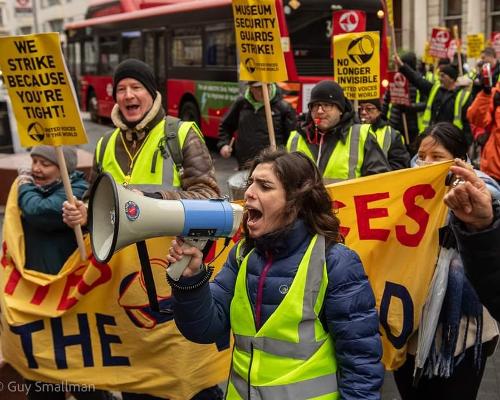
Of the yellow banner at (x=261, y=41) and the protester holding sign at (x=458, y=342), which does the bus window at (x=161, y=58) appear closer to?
the yellow banner at (x=261, y=41)

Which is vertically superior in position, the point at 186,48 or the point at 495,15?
the point at 186,48

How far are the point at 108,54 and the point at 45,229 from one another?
53.8 feet

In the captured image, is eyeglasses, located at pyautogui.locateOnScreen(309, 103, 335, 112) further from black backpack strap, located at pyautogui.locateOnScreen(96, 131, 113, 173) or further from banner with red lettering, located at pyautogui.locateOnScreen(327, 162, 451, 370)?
black backpack strap, located at pyautogui.locateOnScreen(96, 131, 113, 173)

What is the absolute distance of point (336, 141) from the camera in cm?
439

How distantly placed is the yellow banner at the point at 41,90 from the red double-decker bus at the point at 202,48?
21.7ft

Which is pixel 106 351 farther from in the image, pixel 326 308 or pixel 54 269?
pixel 326 308

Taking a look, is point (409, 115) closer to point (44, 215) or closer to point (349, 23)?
point (349, 23)

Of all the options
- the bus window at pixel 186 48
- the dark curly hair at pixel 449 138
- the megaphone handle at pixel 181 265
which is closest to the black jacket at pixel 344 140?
the dark curly hair at pixel 449 138

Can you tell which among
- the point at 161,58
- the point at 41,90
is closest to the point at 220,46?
the point at 161,58

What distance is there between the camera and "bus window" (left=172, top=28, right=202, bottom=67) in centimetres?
1485

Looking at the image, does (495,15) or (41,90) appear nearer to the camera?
(41,90)

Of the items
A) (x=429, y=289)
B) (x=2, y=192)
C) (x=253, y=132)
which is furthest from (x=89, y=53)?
(x=429, y=289)

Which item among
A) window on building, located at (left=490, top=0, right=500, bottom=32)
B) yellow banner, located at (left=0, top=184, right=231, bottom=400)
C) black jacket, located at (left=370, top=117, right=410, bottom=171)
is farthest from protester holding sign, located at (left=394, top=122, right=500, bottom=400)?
window on building, located at (left=490, top=0, right=500, bottom=32)

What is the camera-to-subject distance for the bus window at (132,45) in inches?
681
